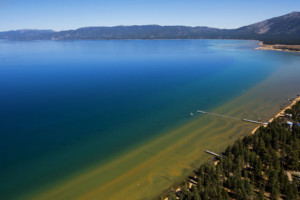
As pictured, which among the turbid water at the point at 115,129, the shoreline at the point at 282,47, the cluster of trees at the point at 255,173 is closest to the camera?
the cluster of trees at the point at 255,173

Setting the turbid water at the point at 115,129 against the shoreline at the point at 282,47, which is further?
the shoreline at the point at 282,47

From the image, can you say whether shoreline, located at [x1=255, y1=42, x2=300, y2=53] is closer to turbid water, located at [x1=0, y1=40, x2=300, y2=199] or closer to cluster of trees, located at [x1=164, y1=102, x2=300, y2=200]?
turbid water, located at [x1=0, y1=40, x2=300, y2=199]

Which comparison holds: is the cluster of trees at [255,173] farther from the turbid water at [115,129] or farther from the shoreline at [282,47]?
the shoreline at [282,47]

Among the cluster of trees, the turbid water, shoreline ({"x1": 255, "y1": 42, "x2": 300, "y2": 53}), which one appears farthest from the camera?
shoreline ({"x1": 255, "y1": 42, "x2": 300, "y2": 53})

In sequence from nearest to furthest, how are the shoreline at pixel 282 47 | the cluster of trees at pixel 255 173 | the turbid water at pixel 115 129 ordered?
the cluster of trees at pixel 255 173 → the turbid water at pixel 115 129 → the shoreline at pixel 282 47

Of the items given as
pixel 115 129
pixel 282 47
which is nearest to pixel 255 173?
pixel 115 129

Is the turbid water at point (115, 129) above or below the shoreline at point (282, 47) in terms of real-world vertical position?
below

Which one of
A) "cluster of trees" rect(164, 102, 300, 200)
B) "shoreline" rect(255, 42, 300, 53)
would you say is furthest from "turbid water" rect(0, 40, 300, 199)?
"shoreline" rect(255, 42, 300, 53)

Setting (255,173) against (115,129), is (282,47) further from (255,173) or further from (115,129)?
(255,173)

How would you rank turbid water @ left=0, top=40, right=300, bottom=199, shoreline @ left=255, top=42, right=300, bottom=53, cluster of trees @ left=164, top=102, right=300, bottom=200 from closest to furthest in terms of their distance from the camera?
cluster of trees @ left=164, top=102, right=300, bottom=200 → turbid water @ left=0, top=40, right=300, bottom=199 → shoreline @ left=255, top=42, right=300, bottom=53

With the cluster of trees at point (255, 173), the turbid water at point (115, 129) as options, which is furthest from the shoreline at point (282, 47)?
the cluster of trees at point (255, 173)
